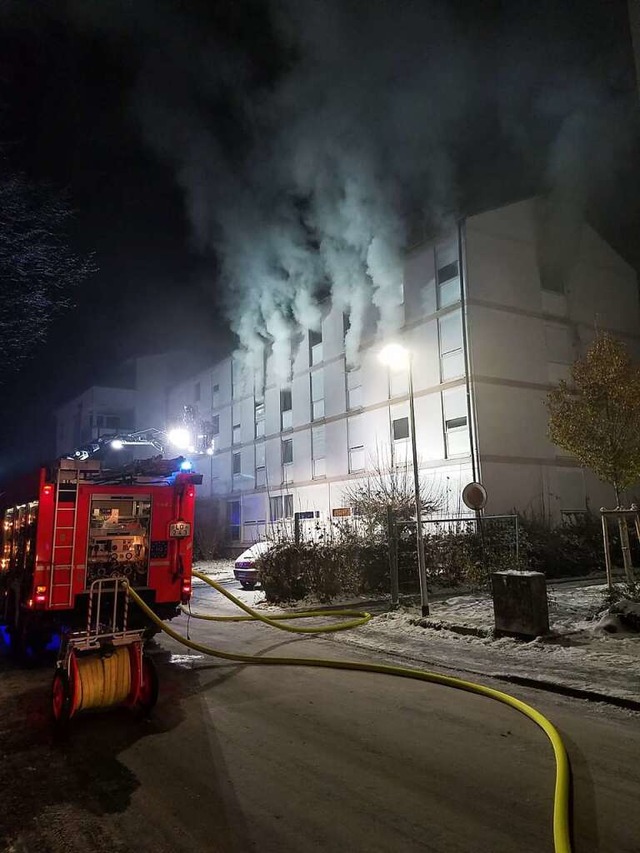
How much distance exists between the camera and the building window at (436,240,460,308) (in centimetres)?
2345

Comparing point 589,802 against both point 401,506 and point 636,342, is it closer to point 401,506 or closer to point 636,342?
point 401,506

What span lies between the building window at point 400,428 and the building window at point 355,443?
6.98 ft

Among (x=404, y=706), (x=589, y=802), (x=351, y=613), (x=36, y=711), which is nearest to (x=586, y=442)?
(x=351, y=613)

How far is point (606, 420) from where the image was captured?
1467 cm

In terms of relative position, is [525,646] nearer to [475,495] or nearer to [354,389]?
[475,495]

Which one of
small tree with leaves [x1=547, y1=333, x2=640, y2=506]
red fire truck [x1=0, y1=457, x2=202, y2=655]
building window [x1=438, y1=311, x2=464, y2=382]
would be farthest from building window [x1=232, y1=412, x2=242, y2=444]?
red fire truck [x1=0, y1=457, x2=202, y2=655]

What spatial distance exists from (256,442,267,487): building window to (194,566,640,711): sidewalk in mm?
22429

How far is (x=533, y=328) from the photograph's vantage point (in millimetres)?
24625

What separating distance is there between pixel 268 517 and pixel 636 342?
70.0 feet

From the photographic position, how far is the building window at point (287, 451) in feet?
108

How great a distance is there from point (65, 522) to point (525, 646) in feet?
22.9

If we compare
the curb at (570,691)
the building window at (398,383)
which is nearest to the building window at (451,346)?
the building window at (398,383)

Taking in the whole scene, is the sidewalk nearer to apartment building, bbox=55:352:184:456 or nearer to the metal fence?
the metal fence

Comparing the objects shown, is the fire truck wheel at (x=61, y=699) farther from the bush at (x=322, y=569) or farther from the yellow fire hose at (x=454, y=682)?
the bush at (x=322, y=569)
